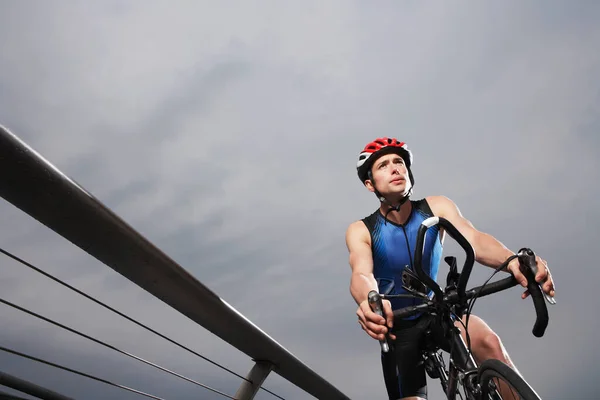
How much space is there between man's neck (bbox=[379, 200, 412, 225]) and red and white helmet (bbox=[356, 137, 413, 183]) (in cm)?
21

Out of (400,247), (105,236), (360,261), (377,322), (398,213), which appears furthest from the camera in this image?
(398,213)

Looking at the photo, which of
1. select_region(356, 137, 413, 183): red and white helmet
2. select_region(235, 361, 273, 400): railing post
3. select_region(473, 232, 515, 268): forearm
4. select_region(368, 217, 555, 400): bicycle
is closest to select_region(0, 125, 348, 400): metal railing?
select_region(235, 361, 273, 400): railing post

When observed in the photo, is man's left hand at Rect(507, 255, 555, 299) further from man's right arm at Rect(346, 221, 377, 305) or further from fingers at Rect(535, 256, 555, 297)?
man's right arm at Rect(346, 221, 377, 305)

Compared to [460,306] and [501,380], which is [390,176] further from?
[501,380]

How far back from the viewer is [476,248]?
259 centimetres

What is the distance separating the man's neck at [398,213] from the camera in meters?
3.03

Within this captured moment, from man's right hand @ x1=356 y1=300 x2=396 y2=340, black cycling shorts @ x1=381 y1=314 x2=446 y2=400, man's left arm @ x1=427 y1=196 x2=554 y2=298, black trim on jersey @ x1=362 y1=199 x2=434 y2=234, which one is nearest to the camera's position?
man's right hand @ x1=356 y1=300 x2=396 y2=340

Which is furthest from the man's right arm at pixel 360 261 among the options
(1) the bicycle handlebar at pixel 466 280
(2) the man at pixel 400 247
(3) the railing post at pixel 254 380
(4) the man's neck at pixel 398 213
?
(3) the railing post at pixel 254 380

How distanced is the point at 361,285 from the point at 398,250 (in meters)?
0.57

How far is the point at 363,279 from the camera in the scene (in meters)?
2.48

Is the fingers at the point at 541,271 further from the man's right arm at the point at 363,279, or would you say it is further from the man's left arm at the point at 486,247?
the man's right arm at the point at 363,279

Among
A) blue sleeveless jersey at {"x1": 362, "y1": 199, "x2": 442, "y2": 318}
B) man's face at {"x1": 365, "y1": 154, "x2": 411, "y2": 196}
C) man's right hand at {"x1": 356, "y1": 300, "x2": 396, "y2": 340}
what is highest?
man's face at {"x1": 365, "y1": 154, "x2": 411, "y2": 196}

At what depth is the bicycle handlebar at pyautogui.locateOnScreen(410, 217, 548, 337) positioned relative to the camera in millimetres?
1842

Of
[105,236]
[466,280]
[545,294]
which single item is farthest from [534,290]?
[105,236]
